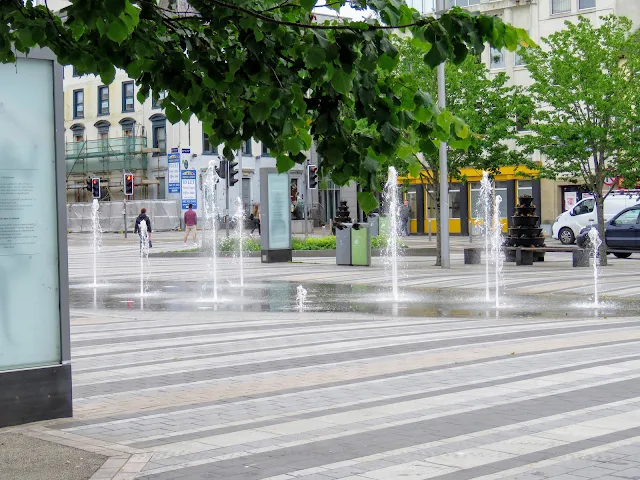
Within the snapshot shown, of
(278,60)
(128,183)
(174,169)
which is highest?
(174,169)

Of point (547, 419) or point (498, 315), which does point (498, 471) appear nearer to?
point (547, 419)

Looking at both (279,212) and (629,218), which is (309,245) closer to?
(279,212)

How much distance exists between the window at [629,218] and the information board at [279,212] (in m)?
10.5

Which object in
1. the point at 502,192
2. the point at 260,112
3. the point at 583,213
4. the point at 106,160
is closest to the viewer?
the point at 260,112

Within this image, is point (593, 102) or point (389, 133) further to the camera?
point (593, 102)

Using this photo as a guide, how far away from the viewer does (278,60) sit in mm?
6496

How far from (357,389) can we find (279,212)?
851 inches

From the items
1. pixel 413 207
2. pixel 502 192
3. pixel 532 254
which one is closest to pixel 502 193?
pixel 502 192

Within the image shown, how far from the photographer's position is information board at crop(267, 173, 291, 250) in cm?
3030

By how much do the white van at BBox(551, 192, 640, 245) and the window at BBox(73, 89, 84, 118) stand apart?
41.2 meters

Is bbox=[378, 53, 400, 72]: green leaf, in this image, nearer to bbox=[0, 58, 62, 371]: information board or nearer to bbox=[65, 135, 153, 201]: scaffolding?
bbox=[0, 58, 62, 371]: information board

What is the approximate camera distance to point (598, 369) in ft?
32.3

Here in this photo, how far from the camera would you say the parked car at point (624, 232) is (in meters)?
32.1

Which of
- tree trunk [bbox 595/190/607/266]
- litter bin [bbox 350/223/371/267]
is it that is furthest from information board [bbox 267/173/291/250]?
tree trunk [bbox 595/190/607/266]
